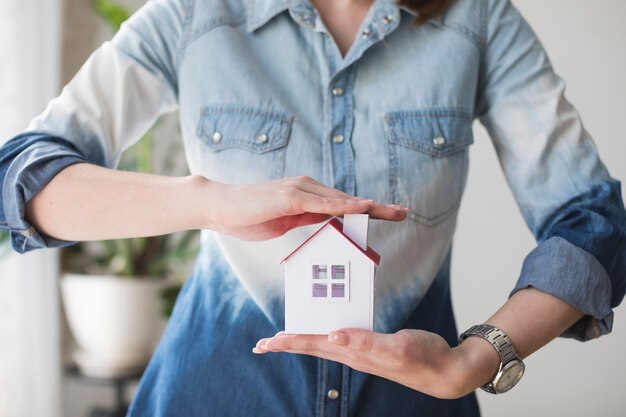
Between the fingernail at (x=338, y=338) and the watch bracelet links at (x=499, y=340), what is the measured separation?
0.18m

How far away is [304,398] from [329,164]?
0.29 metres

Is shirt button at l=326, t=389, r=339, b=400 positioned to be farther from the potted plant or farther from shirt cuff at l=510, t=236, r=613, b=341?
the potted plant

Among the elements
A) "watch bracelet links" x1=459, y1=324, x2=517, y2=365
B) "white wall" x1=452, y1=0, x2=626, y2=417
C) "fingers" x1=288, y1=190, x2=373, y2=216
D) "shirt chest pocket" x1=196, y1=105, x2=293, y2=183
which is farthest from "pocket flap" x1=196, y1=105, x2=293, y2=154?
"white wall" x1=452, y1=0, x2=626, y2=417

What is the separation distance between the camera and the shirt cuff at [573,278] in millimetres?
877

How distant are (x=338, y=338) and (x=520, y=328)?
0.79ft

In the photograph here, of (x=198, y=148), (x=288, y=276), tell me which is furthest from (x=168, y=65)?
(x=288, y=276)

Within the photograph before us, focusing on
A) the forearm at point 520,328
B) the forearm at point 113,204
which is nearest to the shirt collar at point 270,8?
the forearm at point 113,204

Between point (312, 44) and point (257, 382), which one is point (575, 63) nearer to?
point (312, 44)

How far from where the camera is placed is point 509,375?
842 millimetres

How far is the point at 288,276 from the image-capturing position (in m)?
0.82

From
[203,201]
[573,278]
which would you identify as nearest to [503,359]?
[573,278]

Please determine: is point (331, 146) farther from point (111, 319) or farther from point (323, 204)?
point (111, 319)

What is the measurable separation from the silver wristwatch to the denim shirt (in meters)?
0.09

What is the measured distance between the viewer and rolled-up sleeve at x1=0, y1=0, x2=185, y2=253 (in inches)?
33.9
